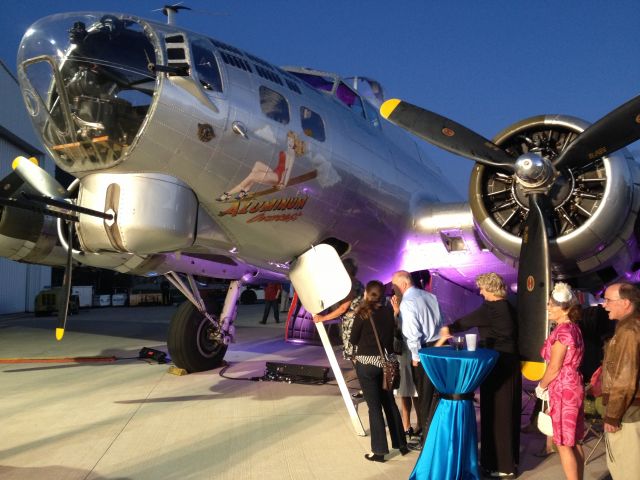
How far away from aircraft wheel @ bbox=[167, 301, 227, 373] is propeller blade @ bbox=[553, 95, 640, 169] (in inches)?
226

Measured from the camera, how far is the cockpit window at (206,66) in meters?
5.01

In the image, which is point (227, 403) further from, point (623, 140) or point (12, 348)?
point (12, 348)

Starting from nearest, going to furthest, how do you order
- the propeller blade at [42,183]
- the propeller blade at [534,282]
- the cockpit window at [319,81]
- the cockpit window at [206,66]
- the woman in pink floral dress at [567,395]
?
the woman in pink floral dress at [567,395] < the propeller blade at [534,282] < the cockpit window at [206,66] < the propeller blade at [42,183] < the cockpit window at [319,81]

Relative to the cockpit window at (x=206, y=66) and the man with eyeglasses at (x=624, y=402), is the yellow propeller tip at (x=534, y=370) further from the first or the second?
the cockpit window at (x=206, y=66)

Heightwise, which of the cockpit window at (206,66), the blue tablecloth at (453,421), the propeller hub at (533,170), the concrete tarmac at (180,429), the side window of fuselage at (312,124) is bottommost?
the concrete tarmac at (180,429)

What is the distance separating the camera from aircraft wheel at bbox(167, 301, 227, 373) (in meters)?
8.35

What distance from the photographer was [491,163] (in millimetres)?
5848

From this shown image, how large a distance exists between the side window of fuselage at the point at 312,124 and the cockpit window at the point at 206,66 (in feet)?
3.59

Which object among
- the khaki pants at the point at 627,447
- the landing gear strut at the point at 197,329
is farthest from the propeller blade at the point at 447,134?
the landing gear strut at the point at 197,329

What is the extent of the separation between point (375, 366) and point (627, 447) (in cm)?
198

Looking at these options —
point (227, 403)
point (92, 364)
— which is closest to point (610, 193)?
point (227, 403)

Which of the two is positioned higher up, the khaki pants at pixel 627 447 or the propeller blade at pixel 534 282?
the propeller blade at pixel 534 282

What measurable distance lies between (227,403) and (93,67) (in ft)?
13.1

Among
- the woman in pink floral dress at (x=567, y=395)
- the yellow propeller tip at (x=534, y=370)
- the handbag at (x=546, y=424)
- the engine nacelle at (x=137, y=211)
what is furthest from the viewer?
the engine nacelle at (x=137, y=211)
